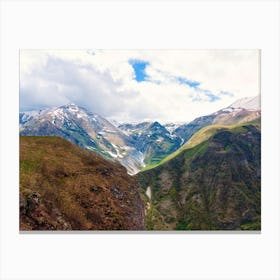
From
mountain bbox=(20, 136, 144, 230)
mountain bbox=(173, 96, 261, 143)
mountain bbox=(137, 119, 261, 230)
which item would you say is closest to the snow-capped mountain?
mountain bbox=(173, 96, 261, 143)

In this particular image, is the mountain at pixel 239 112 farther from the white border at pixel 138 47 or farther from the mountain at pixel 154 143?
the mountain at pixel 154 143

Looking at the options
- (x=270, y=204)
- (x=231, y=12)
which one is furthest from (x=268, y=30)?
(x=270, y=204)

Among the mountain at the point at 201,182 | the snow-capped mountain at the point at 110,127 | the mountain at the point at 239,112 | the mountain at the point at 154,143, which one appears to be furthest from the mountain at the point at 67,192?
the mountain at the point at 154,143

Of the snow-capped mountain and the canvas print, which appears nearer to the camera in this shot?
the canvas print

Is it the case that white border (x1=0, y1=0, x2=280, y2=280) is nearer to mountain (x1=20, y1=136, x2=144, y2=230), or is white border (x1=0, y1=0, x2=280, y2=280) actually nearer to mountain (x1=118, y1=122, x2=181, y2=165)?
mountain (x1=20, y1=136, x2=144, y2=230)

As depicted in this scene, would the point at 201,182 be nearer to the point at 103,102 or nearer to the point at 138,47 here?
the point at 103,102

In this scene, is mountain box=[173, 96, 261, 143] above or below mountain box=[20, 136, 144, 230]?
above
